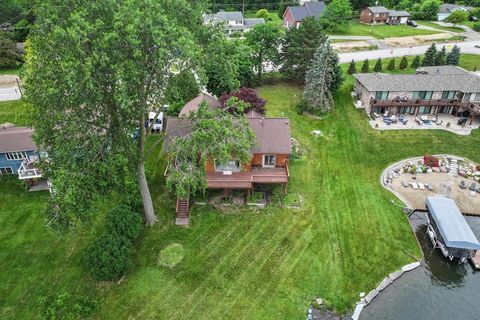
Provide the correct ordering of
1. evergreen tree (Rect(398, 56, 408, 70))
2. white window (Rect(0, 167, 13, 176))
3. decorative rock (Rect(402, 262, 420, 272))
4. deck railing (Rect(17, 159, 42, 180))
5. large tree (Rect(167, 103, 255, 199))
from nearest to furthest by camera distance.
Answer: large tree (Rect(167, 103, 255, 199))
decorative rock (Rect(402, 262, 420, 272))
deck railing (Rect(17, 159, 42, 180))
white window (Rect(0, 167, 13, 176))
evergreen tree (Rect(398, 56, 408, 70))

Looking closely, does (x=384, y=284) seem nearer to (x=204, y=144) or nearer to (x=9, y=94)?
(x=204, y=144)

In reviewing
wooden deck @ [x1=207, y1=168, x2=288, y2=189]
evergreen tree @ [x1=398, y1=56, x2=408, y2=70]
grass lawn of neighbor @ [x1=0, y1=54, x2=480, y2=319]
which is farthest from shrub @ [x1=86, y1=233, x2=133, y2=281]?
evergreen tree @ [x1=398, y1=56, x2=408, y2=70]

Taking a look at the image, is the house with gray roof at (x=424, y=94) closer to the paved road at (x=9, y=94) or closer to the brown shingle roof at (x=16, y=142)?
the brown shingle roof at (x=16, y=142)

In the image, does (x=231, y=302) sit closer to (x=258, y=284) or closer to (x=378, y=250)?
(x=258, y=284)

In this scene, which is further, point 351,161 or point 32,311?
point 351,161

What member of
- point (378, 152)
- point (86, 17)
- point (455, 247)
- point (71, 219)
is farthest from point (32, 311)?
point (378, 152)

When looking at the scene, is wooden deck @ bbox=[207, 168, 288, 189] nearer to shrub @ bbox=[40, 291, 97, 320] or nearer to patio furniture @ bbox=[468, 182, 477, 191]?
shrub @ bbox=[40, 291, 97, 320]
